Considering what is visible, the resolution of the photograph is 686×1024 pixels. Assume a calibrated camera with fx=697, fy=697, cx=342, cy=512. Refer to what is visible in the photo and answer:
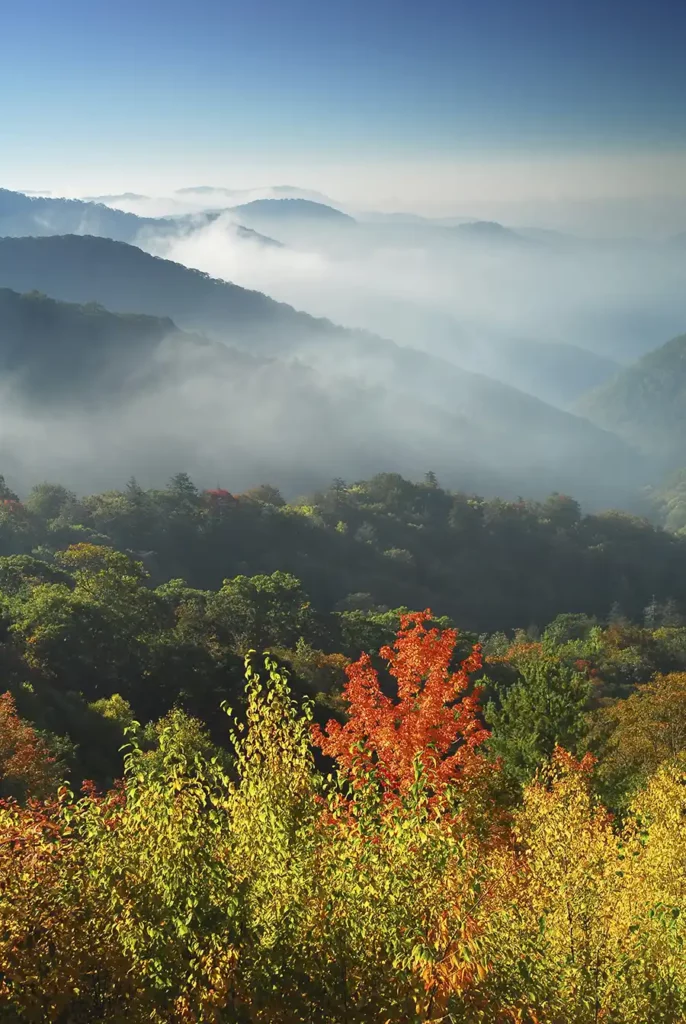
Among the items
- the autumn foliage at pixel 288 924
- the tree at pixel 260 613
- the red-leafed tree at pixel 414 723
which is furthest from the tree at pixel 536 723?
the tree at pixel 260 613

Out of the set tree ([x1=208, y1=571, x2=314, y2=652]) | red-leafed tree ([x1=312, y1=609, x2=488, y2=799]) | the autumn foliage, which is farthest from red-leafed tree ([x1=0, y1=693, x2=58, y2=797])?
tree ([x1=208, y1=571, x2=314, y2=652])

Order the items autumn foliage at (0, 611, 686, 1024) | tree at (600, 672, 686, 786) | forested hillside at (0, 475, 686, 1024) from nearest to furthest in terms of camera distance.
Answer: autumn foliage at (0, 611, 686, 1024), forested hillside at (0, 475, 686, 1024), tree at (600, 672, 686, 786)

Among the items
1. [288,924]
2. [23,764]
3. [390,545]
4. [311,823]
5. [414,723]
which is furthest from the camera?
[390,545]

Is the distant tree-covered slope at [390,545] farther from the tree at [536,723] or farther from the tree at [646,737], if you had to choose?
the tree at [536,723]

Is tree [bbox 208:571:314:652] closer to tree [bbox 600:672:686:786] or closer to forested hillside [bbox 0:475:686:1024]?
forested hillside [bbox 0:475:686:1024]

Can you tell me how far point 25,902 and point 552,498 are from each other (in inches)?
7467

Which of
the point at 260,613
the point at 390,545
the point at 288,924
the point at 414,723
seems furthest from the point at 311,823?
the point at 390,545

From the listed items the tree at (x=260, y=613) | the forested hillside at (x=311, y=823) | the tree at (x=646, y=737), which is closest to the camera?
the forested hillside at (x=311, y=823)

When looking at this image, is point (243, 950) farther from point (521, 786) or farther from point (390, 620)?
point (390, 620)

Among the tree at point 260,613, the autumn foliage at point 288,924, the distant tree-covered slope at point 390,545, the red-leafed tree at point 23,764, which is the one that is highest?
the autumn foliage at point 288,924

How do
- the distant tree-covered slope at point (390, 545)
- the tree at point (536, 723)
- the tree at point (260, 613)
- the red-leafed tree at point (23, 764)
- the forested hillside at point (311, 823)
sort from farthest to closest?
the distant tree-covered slope at point (390, 545) < the tree at point (260, 613) < the tree at point (536, 723) < the red-leafed tree at point (23, 764) < the forested hillside at point (311, 823)

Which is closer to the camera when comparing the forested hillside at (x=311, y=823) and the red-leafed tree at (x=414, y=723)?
the forested hillside at (x=311, y=823)

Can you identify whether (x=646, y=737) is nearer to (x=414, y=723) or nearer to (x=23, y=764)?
(x=414, y=723)

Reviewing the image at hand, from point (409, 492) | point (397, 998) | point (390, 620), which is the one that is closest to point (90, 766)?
point (397, 998)
